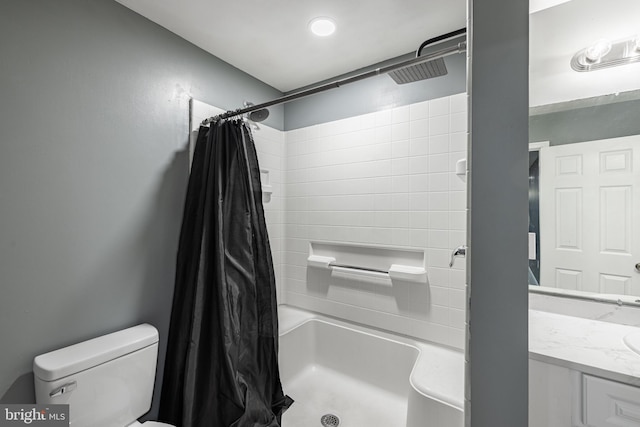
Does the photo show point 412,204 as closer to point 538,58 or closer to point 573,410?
point 538,58

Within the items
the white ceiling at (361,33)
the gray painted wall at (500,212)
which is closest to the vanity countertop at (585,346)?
the gray painted wall at (500,212)

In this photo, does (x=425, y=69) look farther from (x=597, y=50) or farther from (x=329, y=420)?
(x=329, y=420)

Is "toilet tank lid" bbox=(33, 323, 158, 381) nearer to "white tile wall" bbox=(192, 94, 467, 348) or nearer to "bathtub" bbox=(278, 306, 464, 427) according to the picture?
"bathtub" bbox=(278, 306, 464, 427)

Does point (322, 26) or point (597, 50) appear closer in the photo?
point (597, 50)

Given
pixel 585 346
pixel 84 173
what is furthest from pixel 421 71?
pixel 84 173

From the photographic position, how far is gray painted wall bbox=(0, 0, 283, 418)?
110cm

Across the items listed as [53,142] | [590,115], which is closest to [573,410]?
[590,115]

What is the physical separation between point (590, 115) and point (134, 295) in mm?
2251

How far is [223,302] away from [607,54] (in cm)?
194

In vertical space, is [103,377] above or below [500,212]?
below

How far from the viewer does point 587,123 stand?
106cm

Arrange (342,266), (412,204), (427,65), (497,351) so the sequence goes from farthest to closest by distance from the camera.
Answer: (342,266) → (412,204) → (427,65) → (497,351)

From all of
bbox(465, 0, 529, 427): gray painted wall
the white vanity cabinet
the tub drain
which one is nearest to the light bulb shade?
bbox(465, 0, 529, 427): gray painted wall

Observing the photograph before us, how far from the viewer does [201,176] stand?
5.33 ft
